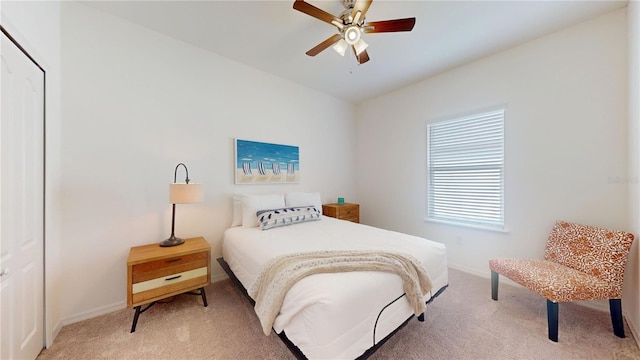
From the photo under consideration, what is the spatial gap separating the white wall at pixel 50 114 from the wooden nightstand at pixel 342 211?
10.2ft

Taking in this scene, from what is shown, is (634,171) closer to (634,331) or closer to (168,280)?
(634,331)

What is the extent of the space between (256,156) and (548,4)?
11.3ft

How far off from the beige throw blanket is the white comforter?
46 millimetres

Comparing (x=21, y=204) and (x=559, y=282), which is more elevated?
(x=21, y=204)

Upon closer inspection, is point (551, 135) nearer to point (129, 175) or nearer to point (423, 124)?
point (423, 124)

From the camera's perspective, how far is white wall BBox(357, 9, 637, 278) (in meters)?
2.10

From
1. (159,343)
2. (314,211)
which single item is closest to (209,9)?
(314,211)

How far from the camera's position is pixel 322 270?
4.60 feet

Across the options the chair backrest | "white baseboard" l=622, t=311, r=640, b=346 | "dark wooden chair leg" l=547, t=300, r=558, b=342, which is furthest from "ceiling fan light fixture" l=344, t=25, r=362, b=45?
"white baseboard" l=622, t=311, r=640, b=346

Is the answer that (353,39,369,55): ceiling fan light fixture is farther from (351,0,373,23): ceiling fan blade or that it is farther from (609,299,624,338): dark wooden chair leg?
(609,299,624,338): dark wooden chair leg

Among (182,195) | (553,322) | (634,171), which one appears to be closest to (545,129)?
(634,171)

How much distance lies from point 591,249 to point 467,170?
139cm

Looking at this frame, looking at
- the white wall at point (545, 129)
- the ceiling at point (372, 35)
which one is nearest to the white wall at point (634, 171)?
the white wall at point (545, 129)

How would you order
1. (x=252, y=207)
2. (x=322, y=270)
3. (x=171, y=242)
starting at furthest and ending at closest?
(x=252, y=207) < (x=171, y=242) < (x=322, y=270)
